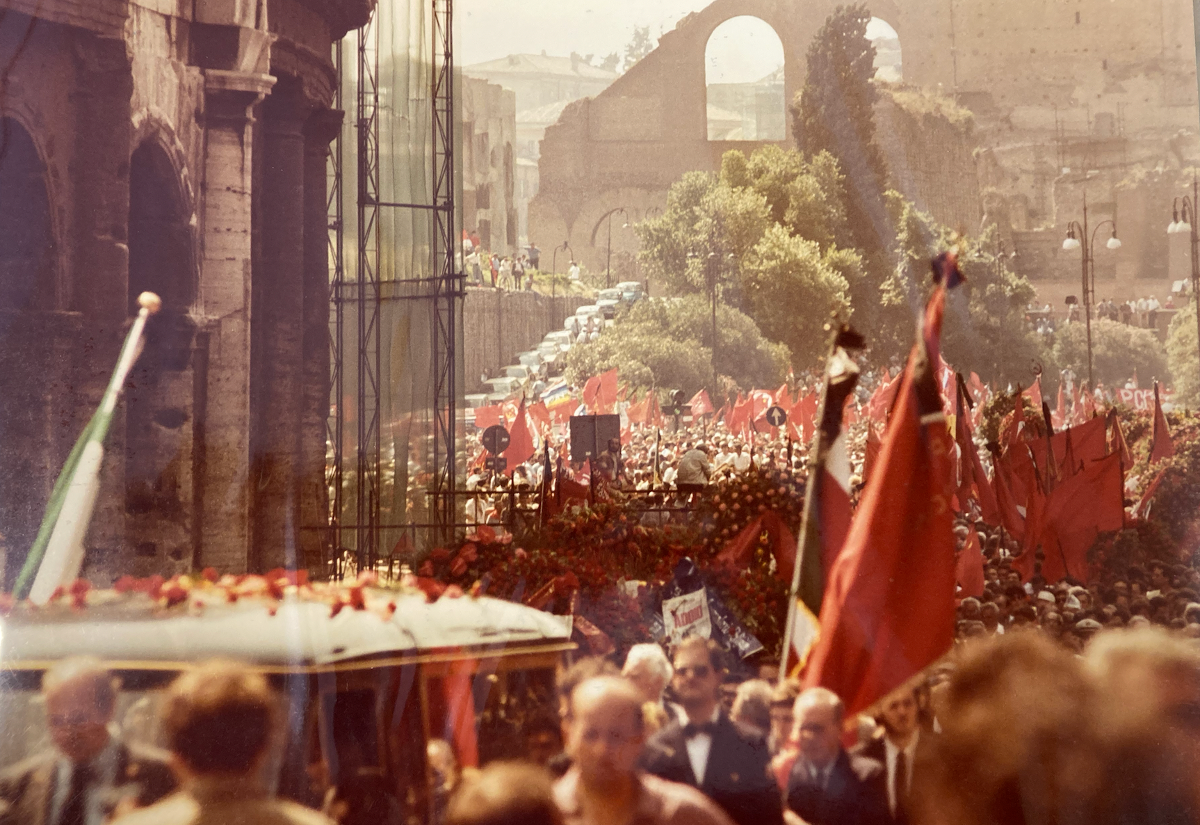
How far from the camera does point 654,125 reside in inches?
742

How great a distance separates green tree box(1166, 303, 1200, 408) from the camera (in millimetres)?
10008

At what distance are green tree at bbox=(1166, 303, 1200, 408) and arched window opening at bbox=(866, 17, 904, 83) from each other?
383 centimetres

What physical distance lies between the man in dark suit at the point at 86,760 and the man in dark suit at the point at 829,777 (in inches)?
70.6

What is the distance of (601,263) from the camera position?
80.9 ft

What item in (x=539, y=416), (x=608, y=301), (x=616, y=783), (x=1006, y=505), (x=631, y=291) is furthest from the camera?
(x=631, y=291)

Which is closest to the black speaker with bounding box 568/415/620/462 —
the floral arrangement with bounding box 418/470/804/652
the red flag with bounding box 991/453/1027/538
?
the floral arrangement with bounding box 418/470/804/652

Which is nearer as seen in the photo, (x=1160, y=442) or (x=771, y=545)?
(x=771, y=545)

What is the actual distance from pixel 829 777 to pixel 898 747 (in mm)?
317

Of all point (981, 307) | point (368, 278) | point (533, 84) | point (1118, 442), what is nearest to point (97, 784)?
point (368, 278)

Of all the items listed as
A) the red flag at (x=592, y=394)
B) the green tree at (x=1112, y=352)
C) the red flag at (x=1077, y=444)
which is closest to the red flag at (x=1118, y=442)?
the red flag at (x=1077, y=444)

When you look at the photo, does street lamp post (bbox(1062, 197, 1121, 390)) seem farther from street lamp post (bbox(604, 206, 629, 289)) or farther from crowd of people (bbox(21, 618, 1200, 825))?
street lamp post (bbox(604, 206, 629, 289))

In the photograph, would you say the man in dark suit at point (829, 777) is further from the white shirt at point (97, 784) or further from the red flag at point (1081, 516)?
the red flag at point (1081, 516)

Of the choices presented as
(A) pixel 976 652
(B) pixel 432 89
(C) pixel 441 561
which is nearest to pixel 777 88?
(B) pixel 432 89

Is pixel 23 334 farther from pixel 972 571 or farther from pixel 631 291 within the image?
pixel 631 291
